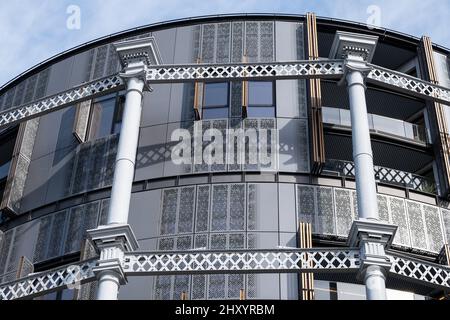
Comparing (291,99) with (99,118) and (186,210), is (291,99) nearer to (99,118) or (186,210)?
(186,210)

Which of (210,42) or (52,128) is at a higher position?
(210,42)

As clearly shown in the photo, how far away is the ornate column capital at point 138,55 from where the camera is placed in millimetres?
24500

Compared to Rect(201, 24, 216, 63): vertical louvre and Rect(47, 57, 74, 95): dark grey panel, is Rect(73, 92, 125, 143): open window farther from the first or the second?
Rect(201, 24, 216, 63): vertical louvre

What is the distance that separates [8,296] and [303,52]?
13.9m

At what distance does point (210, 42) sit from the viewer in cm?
3003

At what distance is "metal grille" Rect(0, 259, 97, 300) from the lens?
2069 centimetres

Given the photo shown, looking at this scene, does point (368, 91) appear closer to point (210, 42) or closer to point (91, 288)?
point (210, 42)

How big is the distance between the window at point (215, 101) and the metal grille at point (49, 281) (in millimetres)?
8642

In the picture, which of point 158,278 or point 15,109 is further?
point 15,109

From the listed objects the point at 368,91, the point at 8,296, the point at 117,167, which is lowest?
the point at 8,296

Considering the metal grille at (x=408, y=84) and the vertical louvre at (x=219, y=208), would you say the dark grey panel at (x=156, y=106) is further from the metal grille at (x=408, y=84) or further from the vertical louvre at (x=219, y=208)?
the metal grille at (x=408, y=84)

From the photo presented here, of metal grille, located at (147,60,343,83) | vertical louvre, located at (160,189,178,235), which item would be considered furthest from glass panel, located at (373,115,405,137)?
vertical louvre, located at (160,189,178,235)

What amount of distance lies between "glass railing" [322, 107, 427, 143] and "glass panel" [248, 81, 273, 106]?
2118 mm

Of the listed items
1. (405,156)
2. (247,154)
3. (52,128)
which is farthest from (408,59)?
(52,128)
